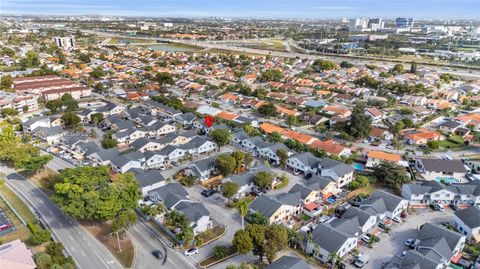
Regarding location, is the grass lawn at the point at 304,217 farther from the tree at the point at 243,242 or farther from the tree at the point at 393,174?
the tree at the point at 393,174

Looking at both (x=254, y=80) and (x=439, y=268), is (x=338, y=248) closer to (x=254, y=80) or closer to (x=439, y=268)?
(x=439, y=268)

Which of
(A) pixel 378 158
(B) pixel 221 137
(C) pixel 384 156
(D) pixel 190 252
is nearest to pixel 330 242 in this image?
(D) pixel 190 252

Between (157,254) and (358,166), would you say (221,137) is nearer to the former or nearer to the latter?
(358,166)

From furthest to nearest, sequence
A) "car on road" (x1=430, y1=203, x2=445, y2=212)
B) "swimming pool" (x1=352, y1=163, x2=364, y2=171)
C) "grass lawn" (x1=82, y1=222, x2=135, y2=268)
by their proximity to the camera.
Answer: "swimming pool" (x1=352, y1=163, x2=364, y2=171) → "car on road" (x1=430, y1=203, x2=445, y2=212) → "grass lawn" (x1=82, y1=222, x2=135, y2=268)

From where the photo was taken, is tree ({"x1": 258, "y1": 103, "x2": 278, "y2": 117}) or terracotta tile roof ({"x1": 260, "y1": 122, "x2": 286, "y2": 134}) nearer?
terracotta tile roof ({"x1": 260, "y1": 122, "x2": 286, "y2": 134})

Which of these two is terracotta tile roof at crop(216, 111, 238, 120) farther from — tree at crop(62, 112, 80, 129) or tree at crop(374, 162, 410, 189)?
tree at crop(374, 162, 410, 189)

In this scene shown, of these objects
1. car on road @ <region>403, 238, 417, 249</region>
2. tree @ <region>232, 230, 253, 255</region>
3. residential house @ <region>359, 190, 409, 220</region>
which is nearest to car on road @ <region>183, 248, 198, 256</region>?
tree @ <region>232, 230, 253, 255</region>
